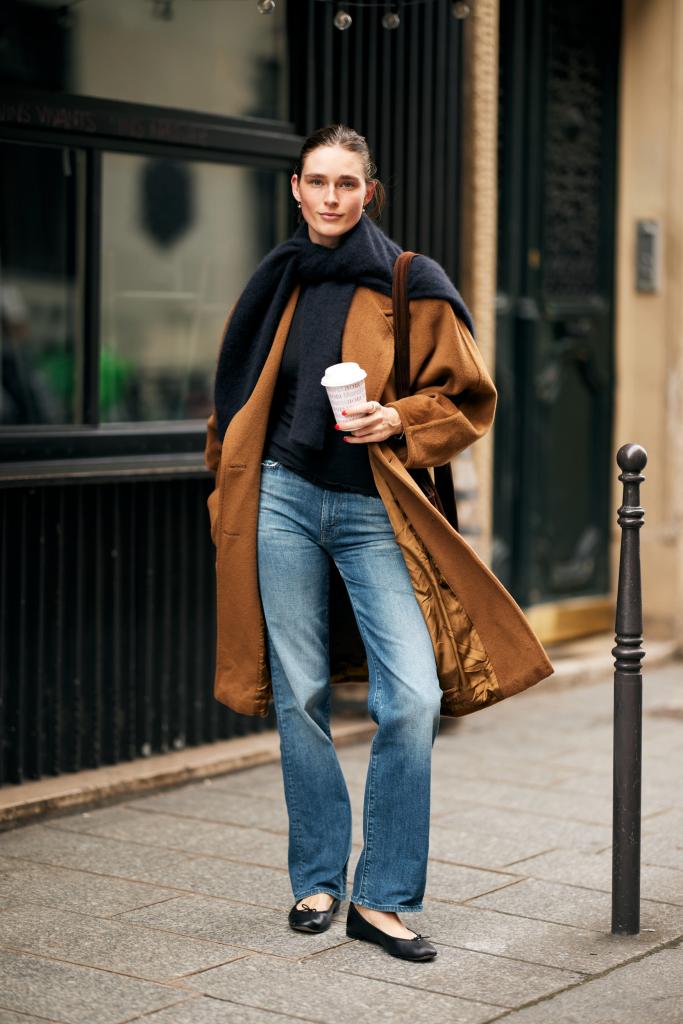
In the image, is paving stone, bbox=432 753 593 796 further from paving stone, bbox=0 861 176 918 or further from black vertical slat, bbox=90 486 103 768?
paving stone, bbox=0 861 176 918

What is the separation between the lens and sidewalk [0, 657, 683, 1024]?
12.7 feet

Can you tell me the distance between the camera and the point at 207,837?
5.33 meters

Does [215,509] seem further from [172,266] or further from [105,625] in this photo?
[172,266]

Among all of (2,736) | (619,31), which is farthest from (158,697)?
(619,31)

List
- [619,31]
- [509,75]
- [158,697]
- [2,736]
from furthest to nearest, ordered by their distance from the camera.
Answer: [619,31]
[509,75]
[158,697]
[2,736]

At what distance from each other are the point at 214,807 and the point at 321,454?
6.36ft

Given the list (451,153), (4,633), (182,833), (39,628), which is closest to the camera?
(182,833)

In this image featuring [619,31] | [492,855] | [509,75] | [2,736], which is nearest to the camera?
[492,855]

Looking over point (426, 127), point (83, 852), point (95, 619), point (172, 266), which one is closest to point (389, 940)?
point (83, 852)

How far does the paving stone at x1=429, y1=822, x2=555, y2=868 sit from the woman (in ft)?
3.04

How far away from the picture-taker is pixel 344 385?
3.90m

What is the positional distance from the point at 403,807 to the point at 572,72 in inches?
207

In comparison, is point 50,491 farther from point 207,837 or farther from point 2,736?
point 207,837

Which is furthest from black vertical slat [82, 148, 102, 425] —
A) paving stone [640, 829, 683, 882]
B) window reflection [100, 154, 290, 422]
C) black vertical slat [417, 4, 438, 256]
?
paving stone [640, 829, 683, 882]
